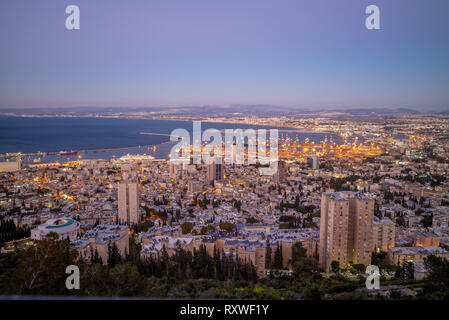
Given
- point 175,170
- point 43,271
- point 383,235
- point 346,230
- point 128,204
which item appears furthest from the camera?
point 175,170

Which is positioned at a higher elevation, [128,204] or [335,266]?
[128,204]

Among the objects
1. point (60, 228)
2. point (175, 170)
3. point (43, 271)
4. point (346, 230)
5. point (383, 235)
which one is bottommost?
point (60, 228)

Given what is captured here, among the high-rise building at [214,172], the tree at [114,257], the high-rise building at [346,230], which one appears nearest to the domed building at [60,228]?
the tree at [114,257]

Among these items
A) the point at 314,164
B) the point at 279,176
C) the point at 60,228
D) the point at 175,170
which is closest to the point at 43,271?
the point at 60,228

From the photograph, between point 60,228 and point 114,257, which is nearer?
point 114,257

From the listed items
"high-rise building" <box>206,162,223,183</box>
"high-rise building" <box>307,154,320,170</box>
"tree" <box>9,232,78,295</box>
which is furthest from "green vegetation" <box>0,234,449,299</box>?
"high-rise building" <box>307,154,320,170</box>

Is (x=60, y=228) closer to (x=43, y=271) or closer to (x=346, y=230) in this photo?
(x=43, y=271)

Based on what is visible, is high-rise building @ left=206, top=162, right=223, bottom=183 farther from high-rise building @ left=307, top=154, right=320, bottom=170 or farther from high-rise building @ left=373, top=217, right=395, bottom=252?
high-rise building @ left=373, top=217, right=395, bottom=252
